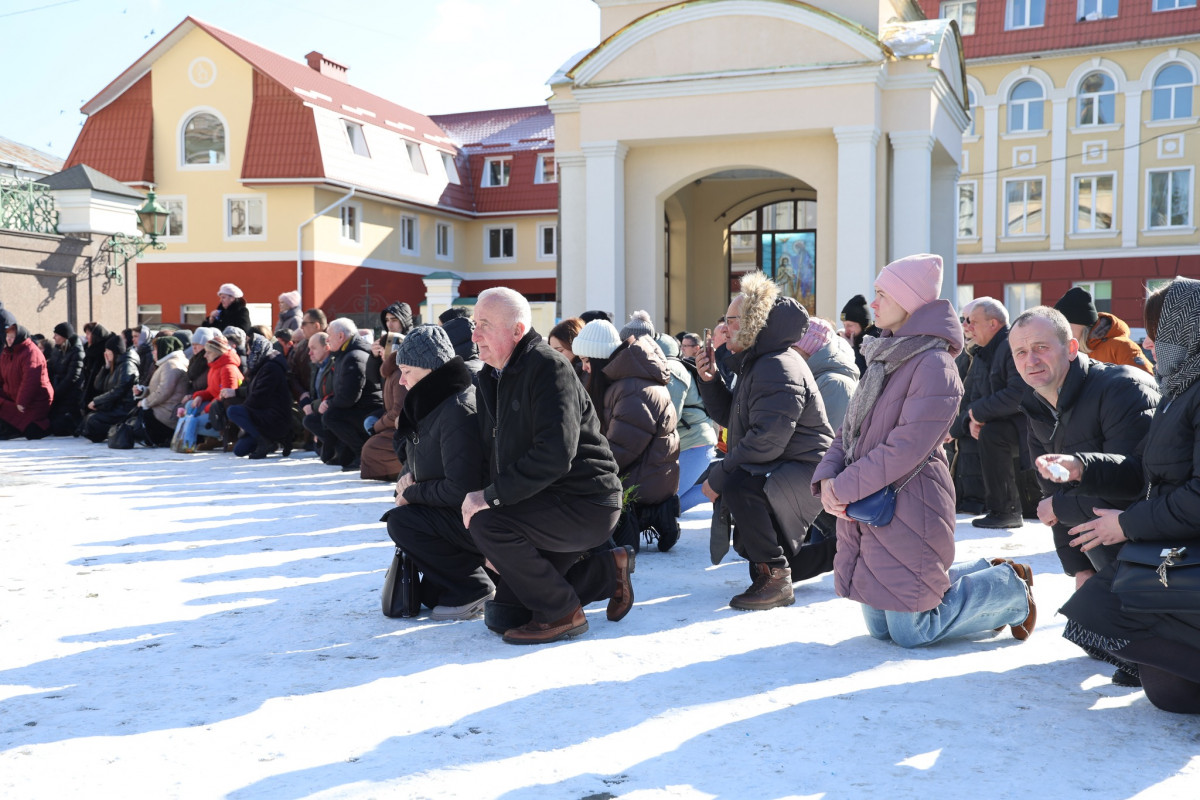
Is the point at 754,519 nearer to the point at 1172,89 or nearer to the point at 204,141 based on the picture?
the point at 204,141

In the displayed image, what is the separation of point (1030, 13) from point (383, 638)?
118 ft

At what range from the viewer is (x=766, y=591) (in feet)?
18.9

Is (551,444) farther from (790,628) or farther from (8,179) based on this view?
(8,179)

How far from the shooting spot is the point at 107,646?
16.9ft

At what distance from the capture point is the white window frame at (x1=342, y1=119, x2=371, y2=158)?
35.4 meters

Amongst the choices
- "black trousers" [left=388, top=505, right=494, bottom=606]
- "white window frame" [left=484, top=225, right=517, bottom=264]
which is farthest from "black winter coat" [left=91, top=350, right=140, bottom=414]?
"white window frame" [left=484, top=225, right=517, bottom=264]

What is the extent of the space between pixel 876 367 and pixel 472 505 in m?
1.94

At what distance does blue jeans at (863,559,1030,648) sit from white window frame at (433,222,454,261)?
36.3 meters

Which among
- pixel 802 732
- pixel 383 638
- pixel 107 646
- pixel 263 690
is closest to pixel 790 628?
pixel 802 732

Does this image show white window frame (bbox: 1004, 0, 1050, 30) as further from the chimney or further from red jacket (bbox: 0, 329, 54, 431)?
red jacket (bbox: 0, 329, 54, 431)

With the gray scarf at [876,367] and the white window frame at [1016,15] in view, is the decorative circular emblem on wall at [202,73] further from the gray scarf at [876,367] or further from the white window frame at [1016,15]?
the gray scarf at [876,367]

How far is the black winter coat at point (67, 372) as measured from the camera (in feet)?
52.5

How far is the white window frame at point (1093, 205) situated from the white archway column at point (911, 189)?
19859mm

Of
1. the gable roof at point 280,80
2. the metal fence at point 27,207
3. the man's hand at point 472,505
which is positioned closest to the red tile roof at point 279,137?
the gable roof at point 280,80
